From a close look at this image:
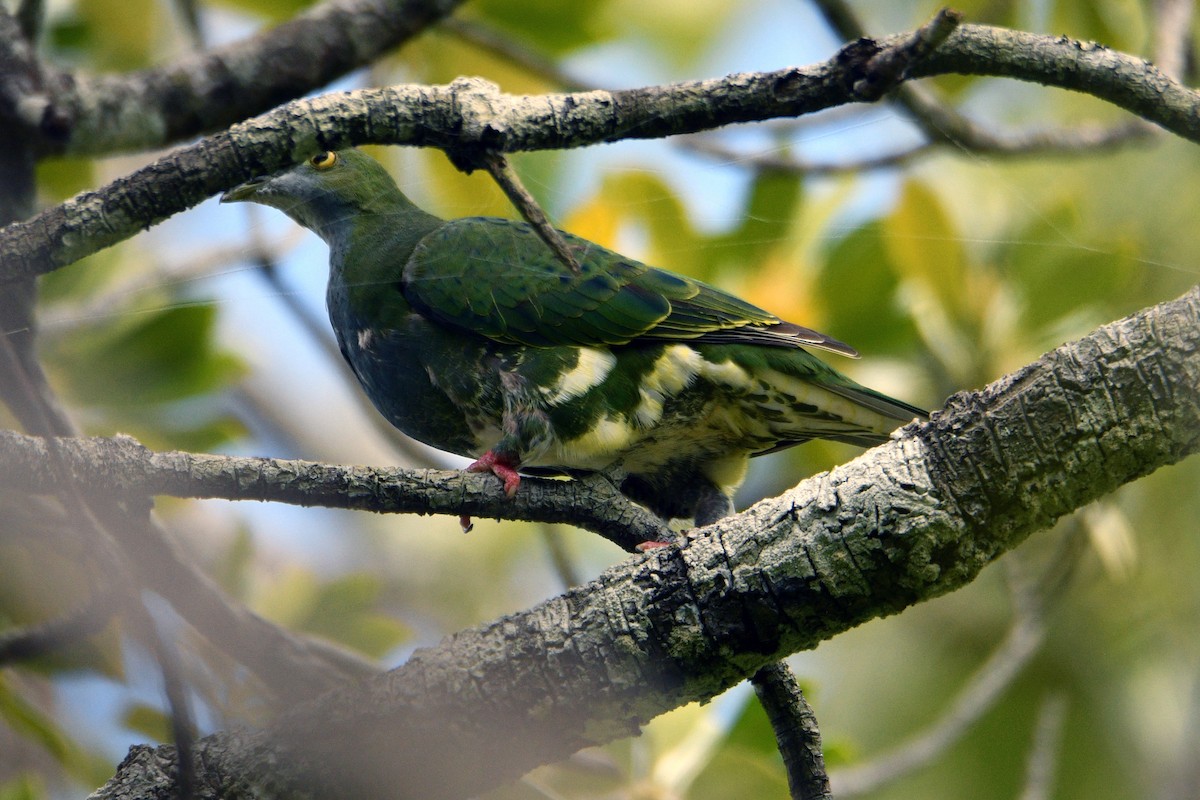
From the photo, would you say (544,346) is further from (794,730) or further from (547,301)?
(794,730)

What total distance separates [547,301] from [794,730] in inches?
60.3

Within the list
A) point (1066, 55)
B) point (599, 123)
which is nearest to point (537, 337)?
point (599, 123)

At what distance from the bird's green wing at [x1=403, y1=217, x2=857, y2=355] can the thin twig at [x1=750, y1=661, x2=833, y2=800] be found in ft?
3.95

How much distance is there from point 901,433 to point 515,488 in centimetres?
99

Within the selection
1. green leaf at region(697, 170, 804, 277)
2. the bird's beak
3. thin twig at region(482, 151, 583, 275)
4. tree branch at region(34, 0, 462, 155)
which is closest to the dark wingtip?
green leaf at region(697, 170, 804, 277)

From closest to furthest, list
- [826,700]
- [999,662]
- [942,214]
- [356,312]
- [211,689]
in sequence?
[211,689] → [356,312] → [942,214] → [999,662] → [826,700]

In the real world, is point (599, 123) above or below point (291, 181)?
below

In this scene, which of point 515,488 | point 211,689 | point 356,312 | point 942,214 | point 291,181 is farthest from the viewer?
point 942,214

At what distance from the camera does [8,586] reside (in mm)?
3623

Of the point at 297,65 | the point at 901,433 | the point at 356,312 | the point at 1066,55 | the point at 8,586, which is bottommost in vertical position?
the point at 901,433

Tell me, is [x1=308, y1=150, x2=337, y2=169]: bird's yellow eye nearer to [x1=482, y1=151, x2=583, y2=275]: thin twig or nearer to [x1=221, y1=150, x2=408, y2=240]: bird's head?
[x1=221, y1=150, x2=408, y2=240]: bird's head

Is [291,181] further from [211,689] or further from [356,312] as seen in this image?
[211,689]

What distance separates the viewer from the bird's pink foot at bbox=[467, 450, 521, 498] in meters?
2.80

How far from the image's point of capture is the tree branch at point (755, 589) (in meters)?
2.05
